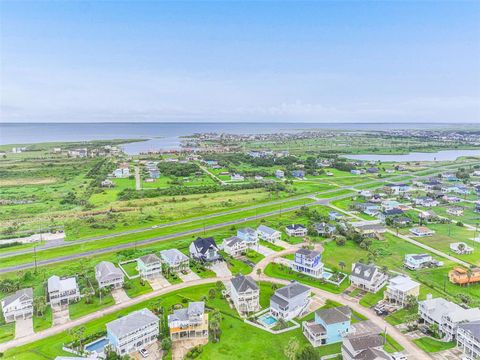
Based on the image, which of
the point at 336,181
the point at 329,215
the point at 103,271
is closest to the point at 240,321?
the point at 103,271

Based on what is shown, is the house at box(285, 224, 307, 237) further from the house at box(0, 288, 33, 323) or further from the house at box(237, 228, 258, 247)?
the house at box(0, 288, 33, 323)

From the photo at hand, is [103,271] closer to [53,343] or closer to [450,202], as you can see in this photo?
[53,343]

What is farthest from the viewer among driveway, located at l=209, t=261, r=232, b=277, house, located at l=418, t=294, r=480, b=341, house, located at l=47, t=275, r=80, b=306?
driveway, located at l=209, t=261, r=232, b=277

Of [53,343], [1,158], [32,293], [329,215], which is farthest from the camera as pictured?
[1,158]

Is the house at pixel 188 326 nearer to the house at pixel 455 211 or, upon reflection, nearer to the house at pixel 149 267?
the house at pixel 149 267

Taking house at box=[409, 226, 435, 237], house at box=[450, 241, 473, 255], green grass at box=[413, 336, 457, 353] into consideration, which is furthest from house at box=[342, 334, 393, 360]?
house at box=[409, 226, 435, 237]
